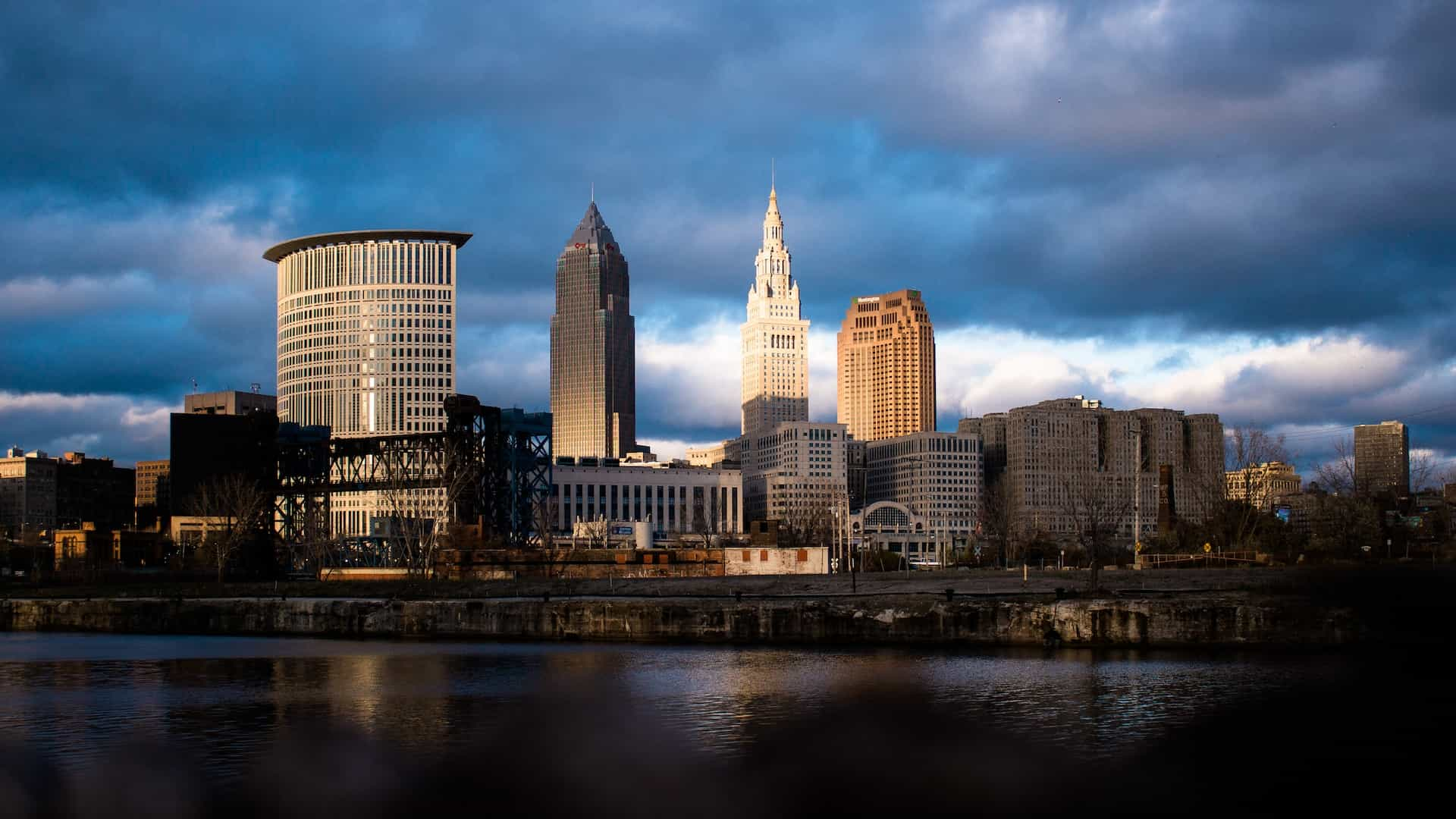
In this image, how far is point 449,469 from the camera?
128750mm

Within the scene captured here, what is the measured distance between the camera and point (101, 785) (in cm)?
3022

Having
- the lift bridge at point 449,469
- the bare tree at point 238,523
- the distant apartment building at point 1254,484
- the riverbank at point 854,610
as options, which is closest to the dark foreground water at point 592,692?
the riverbank at point 854,610

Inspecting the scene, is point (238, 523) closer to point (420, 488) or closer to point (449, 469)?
point (420, 488)

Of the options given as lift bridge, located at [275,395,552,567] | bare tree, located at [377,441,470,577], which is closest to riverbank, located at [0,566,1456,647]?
bare tree, located at [377,441,470,577]

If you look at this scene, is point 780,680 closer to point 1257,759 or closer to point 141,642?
point 1257,759

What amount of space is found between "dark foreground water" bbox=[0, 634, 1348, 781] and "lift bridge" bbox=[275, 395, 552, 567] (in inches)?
2499

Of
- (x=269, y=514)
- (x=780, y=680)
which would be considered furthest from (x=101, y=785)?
(x=269, y=514)

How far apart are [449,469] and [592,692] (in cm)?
8545

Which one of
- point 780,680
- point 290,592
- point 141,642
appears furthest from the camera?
point 290,592

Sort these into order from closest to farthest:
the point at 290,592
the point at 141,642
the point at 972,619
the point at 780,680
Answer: the point at 780,680 < the point at 972,619 < the point at 141,642 < the point at 290,592

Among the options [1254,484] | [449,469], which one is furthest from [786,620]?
[1254,484]

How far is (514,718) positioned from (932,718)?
12047 millimetres

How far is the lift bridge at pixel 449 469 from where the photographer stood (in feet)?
425

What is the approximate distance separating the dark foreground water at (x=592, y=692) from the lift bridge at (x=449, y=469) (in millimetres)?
63473
